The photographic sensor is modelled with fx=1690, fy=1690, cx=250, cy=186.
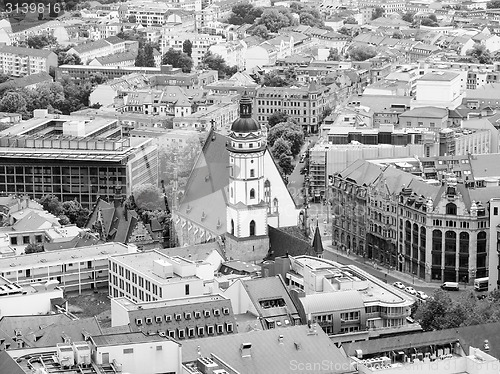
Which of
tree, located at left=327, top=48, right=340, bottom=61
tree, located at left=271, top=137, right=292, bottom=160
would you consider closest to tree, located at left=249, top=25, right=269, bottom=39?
tree, located at left=327, top=48, right=340, bottom=61

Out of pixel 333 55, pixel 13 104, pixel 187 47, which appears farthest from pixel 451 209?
pixel 187 47

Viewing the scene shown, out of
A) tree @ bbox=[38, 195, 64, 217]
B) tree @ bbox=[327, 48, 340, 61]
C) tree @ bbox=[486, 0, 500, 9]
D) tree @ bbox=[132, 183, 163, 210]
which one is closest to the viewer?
tree @ bbox=[38, 195, 64, 217]

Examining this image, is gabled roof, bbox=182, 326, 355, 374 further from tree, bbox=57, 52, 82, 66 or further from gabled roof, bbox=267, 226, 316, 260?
tree, bbox=57, 52, 82, 66

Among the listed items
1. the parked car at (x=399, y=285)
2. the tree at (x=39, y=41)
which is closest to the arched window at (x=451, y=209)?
the parked car at (x=399, y=285)

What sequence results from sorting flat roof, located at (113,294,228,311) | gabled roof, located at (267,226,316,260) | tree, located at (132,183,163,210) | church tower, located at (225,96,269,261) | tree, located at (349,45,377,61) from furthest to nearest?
tree, located at (349,45,377,61) → tree, located at (132,183,163,210) → church tower, located at (225,96,269,261) → gabled roof, located at (267,226,316,260) → flat roof, located at (113,294,228,311)

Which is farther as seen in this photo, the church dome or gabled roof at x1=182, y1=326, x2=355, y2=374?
the church dome

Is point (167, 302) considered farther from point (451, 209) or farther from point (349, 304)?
point (451, 209)
